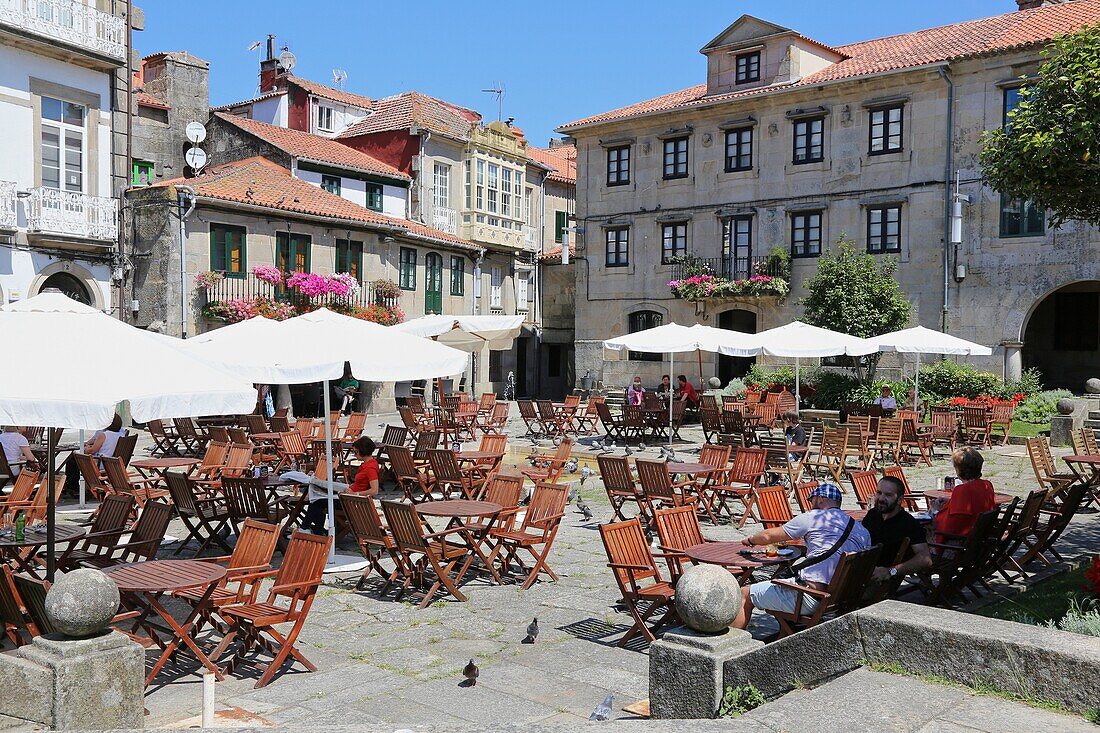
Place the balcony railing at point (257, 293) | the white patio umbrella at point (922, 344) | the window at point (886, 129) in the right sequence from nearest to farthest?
the white patio umbrella at point (922, 344) < the balcony railing at point (257, 293) < the window at point (886, 129)

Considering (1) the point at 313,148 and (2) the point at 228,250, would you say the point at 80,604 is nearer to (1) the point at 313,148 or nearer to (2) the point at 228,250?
(2) the point at 228,250

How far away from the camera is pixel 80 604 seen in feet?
16.4

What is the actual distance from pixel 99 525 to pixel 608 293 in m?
27.6

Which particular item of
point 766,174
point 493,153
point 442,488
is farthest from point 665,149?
point 442,488

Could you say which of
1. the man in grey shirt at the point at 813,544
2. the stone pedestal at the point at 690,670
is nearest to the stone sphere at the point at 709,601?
the stone pedestal at the point at 690,670

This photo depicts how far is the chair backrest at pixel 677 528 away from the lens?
7559mm

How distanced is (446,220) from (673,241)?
26.5 feet

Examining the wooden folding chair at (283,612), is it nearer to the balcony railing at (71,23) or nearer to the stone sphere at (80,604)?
the stone sphere at (80,604)

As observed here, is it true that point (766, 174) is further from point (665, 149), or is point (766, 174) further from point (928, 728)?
point (928, 728)

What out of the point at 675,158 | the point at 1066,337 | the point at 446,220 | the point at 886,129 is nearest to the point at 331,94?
the point at 446,220

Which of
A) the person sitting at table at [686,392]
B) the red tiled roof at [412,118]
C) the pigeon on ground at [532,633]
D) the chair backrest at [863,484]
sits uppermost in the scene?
the red tiled roof at [412,118]

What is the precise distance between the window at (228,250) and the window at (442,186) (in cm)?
938

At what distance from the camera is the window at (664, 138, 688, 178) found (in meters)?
33.0

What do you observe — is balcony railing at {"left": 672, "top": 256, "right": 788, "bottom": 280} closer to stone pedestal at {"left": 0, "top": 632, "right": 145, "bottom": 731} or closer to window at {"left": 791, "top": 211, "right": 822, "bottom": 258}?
window at {"left": 791, "top": 211, "right": 822, "bottom": 258}
